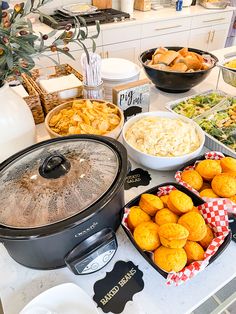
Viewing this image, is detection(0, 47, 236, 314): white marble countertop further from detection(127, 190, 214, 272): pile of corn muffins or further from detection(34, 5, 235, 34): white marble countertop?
detection(34, 5, 235, 34): white marble countertop

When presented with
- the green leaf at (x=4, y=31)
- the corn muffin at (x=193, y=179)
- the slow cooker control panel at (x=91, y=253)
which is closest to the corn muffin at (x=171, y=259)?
the slow cooker control panel at (x=91, y=253)

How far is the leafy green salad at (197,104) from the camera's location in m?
0.97

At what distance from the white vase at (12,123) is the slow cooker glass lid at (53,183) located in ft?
0.48

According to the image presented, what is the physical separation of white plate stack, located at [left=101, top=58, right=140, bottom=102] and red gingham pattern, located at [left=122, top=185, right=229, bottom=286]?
580 millimetres

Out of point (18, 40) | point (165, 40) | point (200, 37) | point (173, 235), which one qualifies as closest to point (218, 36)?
point (200, 37)

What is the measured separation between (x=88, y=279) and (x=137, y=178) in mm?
327

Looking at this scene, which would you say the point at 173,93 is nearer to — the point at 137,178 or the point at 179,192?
the point at 137,178

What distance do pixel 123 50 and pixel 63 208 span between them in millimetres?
2437

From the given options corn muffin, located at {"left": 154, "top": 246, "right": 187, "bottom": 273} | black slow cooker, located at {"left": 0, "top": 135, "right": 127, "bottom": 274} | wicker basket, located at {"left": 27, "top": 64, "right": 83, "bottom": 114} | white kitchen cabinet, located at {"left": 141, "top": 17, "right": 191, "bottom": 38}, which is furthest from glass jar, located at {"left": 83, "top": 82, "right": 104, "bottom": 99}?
white kitchen cabinet, located at {"left": 141, "top": 17, "right": 191, "bottom": 38}

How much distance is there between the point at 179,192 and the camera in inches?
23.5

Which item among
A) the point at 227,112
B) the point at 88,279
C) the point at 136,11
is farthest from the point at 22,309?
the point at 136,11

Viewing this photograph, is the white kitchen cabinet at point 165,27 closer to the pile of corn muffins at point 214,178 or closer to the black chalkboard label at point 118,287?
the pile of corn muffins at point 214,178

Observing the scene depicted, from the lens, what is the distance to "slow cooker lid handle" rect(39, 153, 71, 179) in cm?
53

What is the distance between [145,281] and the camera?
0.54 meters
